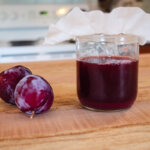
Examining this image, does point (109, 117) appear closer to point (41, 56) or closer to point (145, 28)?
point (145, 28)

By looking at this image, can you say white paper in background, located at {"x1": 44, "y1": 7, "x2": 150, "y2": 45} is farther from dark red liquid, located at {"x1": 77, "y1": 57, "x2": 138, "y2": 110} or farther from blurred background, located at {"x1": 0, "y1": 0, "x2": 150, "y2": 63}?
blurred background, located at {"x1": 0, "y1": 0, "x2": 150, "y2": 63}

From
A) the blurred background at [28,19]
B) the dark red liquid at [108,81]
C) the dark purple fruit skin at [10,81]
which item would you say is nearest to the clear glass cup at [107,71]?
the dark red liquid at [108,81]

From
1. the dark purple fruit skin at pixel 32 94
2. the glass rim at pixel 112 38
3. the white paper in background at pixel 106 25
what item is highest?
the white paper in background at pixel 106 25

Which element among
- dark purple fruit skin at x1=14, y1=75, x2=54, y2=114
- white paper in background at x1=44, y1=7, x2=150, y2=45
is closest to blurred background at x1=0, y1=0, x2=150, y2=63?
white paper in background at x1=44, y1=7, x2=150, y2=45

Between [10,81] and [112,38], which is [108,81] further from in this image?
[10,81]

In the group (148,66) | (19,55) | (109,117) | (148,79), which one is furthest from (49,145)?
(19,55)

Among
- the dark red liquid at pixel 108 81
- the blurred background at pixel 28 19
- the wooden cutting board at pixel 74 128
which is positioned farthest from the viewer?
the blurred background at pixel 28 19

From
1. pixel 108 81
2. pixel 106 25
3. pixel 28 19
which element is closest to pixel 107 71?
pixel 108 81

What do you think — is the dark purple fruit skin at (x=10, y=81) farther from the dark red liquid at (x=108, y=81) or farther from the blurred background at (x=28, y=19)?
the blurred background at (x=28, y=19)
